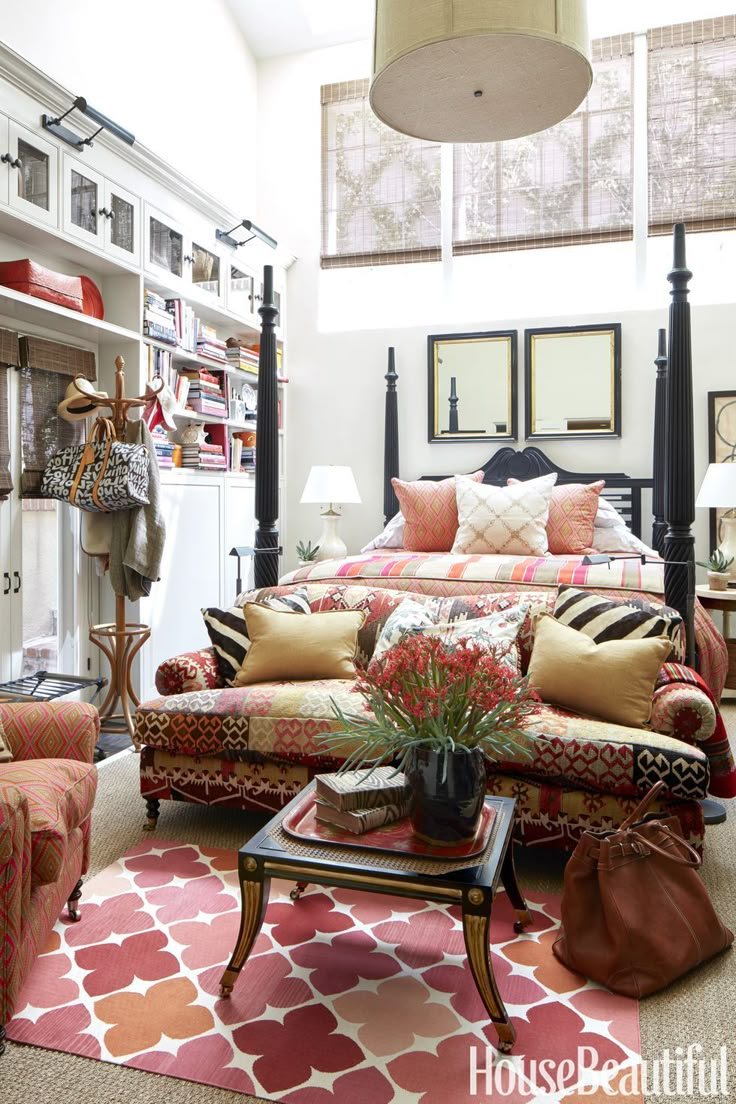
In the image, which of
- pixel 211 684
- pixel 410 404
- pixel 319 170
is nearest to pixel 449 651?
pixel 211 684

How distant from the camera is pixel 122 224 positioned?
400cm

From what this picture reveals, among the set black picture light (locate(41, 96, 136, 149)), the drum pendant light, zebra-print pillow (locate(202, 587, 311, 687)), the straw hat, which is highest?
black picture light (locate(41, 96, 136, 149))

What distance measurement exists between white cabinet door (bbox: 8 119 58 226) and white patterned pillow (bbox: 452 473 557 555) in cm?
247

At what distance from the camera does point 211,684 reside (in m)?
2.96

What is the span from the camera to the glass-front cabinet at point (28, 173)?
10.5 feet

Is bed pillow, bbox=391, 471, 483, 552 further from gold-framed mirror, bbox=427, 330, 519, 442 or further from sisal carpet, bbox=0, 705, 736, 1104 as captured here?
sisal carpet, bbox=0, 705, 736, 1104

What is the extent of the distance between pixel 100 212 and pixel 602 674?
3063mm

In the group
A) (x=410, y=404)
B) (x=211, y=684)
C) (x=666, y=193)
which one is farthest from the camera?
(x=410, y=404)

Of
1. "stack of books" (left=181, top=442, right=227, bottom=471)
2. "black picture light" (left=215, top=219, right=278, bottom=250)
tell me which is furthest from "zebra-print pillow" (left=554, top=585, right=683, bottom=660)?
"black picture light" (left=215, top=219, right=278, bottom=250)

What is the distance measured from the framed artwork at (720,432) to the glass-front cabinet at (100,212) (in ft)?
11.5

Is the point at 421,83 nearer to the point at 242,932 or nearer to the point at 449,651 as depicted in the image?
the point at 449,651

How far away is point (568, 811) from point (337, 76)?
18.2 feet

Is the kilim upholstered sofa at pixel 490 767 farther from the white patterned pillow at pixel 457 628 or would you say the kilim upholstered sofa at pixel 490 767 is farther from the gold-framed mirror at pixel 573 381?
the gold-framed mirror at pixel 573 381

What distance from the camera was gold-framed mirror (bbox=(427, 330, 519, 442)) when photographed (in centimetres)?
550
